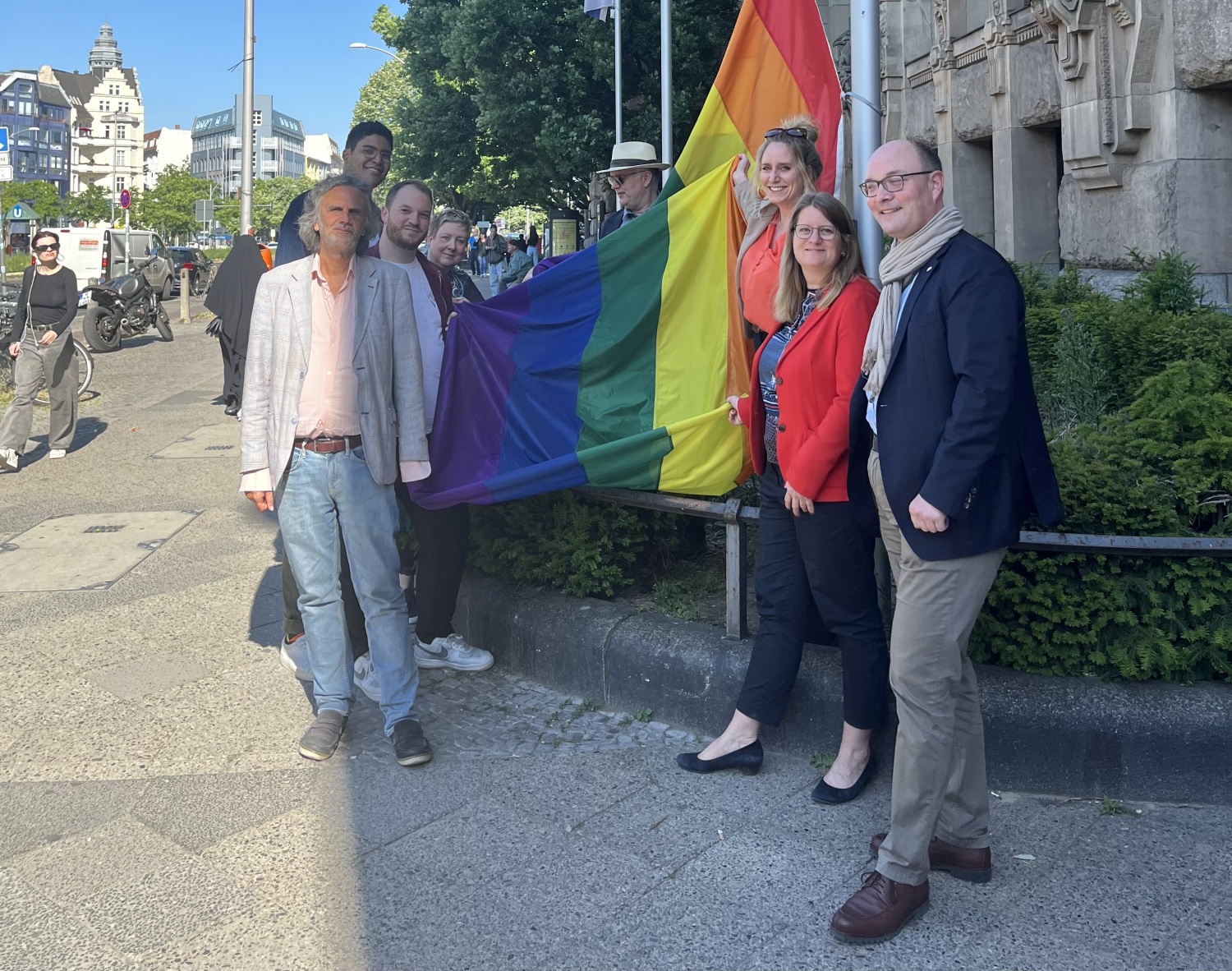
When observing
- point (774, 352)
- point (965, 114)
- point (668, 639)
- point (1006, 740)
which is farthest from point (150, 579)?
point (965, 114)

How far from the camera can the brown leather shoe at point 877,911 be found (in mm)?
3352

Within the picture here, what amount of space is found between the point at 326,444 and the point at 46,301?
7879mm

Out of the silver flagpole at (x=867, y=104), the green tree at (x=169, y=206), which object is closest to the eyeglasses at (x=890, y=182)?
the silver flagpole at (x=867, y=104)

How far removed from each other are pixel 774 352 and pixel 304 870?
2.13 m

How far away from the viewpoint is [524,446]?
212 inches

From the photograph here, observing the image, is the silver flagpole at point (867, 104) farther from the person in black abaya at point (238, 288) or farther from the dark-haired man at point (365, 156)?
the person in black abaya at point (238, 288)

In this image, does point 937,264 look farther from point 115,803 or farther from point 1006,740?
point 115,803

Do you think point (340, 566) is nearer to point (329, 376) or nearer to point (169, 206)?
point (329, 376)

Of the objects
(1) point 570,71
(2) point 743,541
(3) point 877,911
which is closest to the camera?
(3) point 877,911

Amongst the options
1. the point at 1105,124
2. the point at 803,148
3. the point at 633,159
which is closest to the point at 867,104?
the point at 803,148

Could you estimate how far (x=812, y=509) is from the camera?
402 centimetres

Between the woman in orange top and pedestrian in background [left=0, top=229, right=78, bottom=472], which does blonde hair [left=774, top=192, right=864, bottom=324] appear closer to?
the woman in orange top

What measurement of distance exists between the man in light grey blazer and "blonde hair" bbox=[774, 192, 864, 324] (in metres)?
1.48

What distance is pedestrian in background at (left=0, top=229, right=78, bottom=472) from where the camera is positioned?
10992 millimetres
